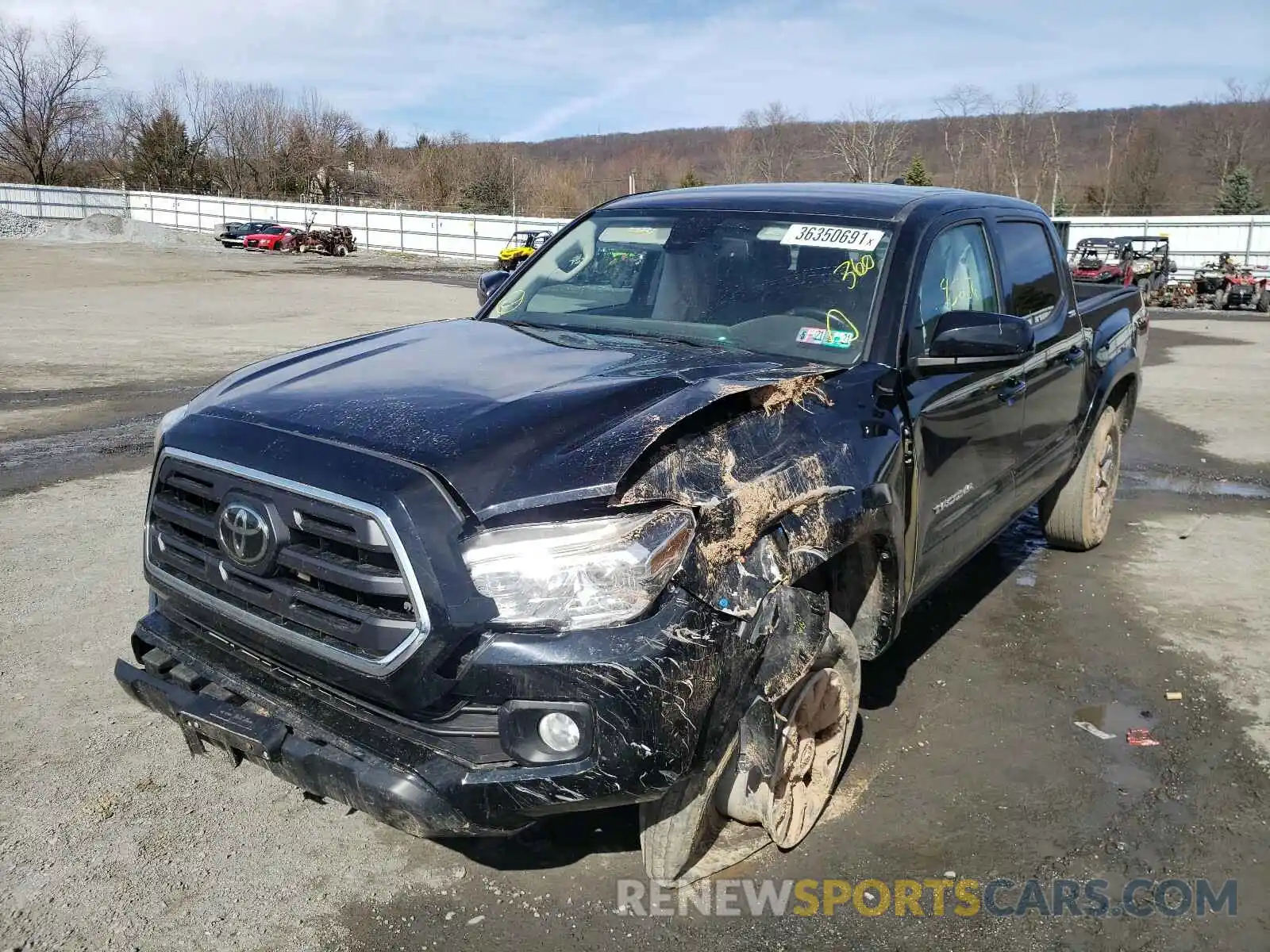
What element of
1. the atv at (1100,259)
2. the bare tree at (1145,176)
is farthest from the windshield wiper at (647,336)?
the bare tree at (1145,176)

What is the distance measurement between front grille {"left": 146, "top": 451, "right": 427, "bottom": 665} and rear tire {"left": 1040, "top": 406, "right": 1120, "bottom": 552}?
4438 mm

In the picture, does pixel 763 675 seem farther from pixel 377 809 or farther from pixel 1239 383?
pixel 1239 383

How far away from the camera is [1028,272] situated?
16.0ft

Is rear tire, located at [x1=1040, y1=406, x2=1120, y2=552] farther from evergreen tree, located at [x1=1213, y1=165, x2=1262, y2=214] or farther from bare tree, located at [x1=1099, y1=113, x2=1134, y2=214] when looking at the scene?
evergreen tree, located at [x1=1213, y1=165, x2=1262, y2=214]

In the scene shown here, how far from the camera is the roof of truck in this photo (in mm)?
4020

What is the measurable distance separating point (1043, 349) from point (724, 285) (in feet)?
5.45

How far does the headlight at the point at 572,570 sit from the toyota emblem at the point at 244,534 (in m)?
0.56

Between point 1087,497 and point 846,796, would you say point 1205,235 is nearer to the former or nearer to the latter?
point 1087,497

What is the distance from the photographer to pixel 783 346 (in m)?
3.61

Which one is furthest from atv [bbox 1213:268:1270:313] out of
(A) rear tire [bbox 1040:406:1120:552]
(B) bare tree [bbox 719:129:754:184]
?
(B) bare tree [bbox 719:129:754:184]

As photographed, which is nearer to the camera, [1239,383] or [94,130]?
[1239,383]

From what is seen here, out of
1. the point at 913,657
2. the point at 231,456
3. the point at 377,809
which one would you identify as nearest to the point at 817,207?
the point at 913,657

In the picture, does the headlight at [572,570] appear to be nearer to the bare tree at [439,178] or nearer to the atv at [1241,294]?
the atv at [1241,294]

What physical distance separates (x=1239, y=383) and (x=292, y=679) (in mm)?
13472
